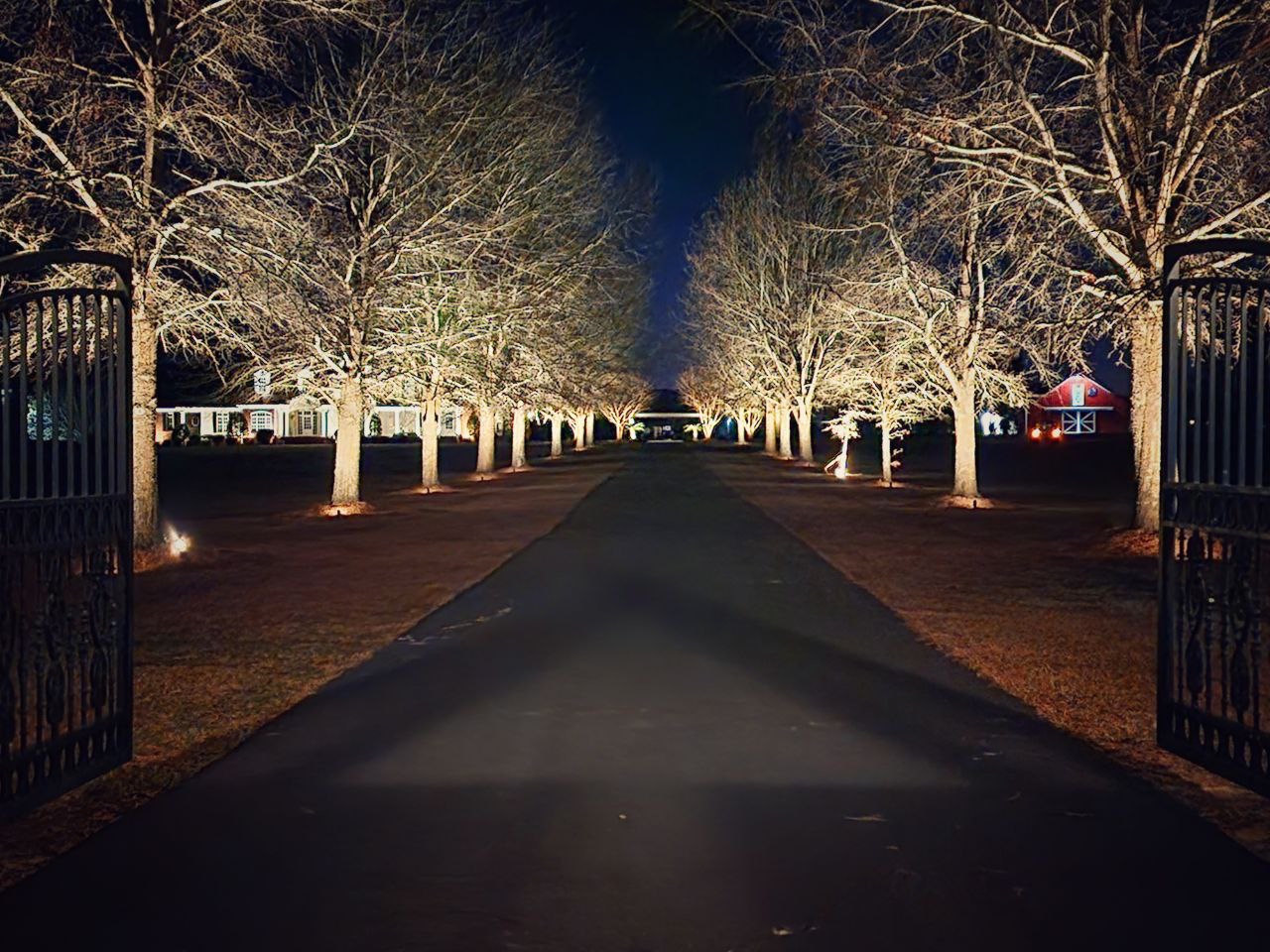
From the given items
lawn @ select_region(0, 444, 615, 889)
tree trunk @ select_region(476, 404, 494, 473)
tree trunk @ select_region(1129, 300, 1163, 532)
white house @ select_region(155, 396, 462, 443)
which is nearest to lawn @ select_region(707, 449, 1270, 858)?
tree trunk @ select_region(1129, 300, 1163, 532)

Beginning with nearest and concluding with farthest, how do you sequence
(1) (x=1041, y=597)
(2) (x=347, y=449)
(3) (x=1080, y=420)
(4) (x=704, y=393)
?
(1) (x=1041, y=597) < (2) (x=347, y=449) < (3) (x=1080, y=420) < (4) (x=704, y=393)

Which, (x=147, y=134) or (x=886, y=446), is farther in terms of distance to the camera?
(x=886, y=446)

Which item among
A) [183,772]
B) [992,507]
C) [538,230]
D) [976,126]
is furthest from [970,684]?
[538,230]

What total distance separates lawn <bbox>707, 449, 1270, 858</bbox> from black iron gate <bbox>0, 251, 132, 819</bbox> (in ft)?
18.9

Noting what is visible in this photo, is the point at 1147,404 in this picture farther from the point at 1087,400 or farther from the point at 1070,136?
the point at 1087,400

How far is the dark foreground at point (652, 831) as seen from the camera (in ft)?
15.7

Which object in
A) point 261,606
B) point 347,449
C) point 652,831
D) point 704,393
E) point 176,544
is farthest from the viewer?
point 704,393

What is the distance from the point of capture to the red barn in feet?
331

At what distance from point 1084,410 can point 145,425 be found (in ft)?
312

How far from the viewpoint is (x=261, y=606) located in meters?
13.9

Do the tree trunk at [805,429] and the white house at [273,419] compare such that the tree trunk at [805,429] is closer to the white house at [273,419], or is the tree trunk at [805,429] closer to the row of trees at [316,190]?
the row of trees at [316,190]

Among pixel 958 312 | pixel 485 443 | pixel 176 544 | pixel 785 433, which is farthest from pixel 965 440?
pixel 785 433

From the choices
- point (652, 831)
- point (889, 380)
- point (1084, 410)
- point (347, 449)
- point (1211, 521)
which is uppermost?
point (1084, 410)

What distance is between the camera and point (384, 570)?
17359 millimetres
